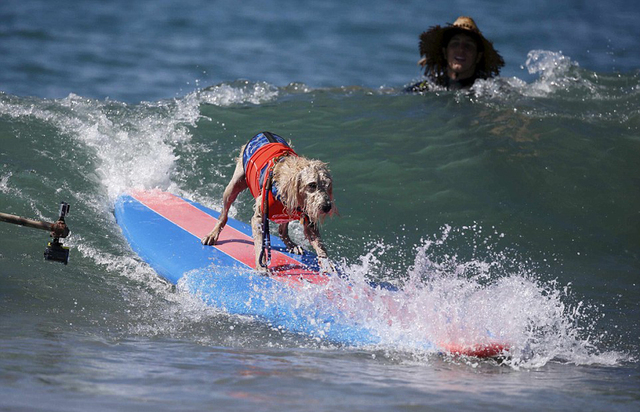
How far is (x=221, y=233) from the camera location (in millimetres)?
6781

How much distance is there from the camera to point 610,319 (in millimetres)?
5703

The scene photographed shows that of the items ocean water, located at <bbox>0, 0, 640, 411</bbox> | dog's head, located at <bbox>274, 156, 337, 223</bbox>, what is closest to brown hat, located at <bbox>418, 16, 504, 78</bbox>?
ocean water, located at <bbox>0, 0, 640, 411</bbox>

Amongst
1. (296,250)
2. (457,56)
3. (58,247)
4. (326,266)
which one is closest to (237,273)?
(296,250)

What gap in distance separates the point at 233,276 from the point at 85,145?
381cm

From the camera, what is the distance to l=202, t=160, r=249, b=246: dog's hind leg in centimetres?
635

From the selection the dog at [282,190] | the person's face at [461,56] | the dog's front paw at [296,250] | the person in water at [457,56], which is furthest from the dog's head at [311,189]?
the person's face at [461,56]

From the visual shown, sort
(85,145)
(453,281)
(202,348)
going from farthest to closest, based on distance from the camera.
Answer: (85,145) → (453,281) → (202,348)

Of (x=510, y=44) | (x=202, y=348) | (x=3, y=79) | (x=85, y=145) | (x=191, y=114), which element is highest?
(x=510, y=44)

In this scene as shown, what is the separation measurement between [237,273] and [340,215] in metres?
1.66

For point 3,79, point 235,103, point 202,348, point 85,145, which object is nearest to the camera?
point 202,348

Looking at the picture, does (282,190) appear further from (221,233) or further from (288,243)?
(221,233)

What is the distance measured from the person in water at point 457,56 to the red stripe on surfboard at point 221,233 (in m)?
4.84

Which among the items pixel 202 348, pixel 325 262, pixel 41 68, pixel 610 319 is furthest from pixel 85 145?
pixel 41 68

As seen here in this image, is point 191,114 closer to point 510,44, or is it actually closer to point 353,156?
point 353,156
